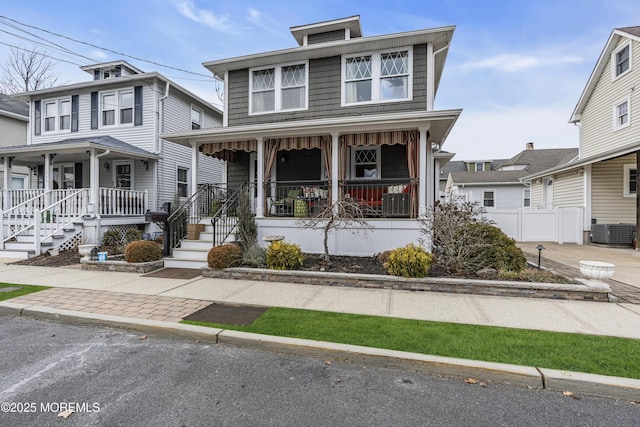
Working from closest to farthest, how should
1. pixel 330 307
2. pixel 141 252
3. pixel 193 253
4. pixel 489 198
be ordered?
pixel 330 307, pixel 141 252, pixel 193 253, pixel 489 198

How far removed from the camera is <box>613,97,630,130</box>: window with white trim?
42.6 ft

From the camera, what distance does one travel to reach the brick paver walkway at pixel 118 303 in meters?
4.55

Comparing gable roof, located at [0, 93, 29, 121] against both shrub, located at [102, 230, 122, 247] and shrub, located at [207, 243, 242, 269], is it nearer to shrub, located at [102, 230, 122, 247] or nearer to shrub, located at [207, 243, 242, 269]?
shrub, located at [102, 230, 122, 247]

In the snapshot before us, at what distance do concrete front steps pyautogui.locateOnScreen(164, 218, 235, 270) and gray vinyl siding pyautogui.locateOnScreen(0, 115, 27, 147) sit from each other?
50.8 ft

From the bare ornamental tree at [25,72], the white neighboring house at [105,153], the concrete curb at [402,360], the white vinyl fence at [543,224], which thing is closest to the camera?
the concrete curb at [402,360]

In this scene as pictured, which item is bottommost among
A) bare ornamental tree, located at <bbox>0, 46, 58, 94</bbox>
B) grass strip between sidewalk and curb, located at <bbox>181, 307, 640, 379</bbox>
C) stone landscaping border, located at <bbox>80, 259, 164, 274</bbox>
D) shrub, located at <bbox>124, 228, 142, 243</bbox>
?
grass strip between sidewalk and curb, located at <bbox>181, 307, 640, 379</bbox>

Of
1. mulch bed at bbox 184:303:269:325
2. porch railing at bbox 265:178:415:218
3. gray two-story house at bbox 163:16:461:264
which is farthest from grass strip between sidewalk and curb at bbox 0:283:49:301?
porch railing at bbox 265:178:415:218

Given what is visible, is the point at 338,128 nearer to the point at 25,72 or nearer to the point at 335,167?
the point at 335,167

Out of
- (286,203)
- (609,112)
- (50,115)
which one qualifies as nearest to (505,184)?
(609,112)

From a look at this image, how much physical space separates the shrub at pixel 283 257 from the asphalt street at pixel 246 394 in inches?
128

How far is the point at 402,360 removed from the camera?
3180 millimetres

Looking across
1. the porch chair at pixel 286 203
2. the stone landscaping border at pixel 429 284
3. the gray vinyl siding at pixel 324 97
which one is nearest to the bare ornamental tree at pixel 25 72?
the gray vinyl siding at pixel 324 97

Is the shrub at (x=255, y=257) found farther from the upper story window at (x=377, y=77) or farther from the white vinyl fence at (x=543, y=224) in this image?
the white vinyl fence at (x=543, y=224)

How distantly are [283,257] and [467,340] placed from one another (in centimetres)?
406
